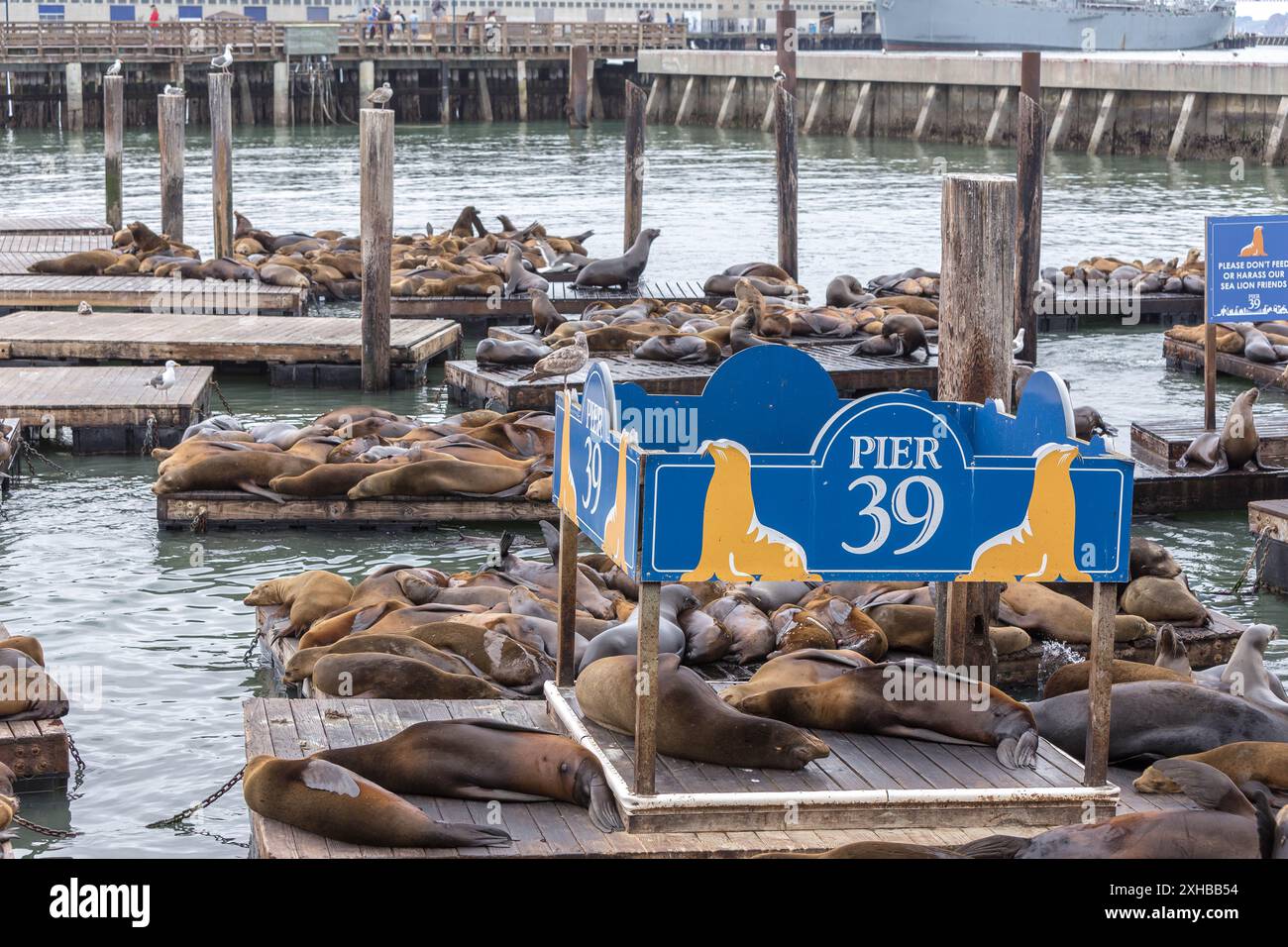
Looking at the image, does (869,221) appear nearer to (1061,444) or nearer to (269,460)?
(269,460)

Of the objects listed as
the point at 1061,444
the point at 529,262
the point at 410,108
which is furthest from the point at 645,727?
the point at 410,108

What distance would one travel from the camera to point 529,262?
64.1ft

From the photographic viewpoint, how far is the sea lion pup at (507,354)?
13742mm

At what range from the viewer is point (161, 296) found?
693 inches

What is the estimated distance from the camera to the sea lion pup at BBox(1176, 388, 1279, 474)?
1057cm

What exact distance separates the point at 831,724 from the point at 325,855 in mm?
1743

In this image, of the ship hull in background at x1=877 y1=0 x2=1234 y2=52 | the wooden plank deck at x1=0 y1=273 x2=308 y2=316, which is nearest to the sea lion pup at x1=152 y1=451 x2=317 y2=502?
the wooden plank deck at x1=0 y1=273 x2=308 y2=316

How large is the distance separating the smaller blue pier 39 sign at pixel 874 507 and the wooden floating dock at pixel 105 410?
7557mm

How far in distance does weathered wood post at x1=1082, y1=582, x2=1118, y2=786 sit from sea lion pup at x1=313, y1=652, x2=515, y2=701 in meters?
2.19

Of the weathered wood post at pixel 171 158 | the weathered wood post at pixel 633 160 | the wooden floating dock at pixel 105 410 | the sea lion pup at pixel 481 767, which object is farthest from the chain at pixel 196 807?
the weathered wood post at pixel 633 160

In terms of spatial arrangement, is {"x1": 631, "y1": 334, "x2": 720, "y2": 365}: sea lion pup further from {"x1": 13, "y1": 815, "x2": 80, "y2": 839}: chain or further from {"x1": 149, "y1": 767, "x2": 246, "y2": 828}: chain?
{"x1": 13, "y1": 815, "x2": 80, "y2": 839}: chain

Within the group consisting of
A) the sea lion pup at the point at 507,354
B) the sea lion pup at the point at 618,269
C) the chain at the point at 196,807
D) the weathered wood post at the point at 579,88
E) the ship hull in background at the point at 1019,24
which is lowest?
the chain at the point at 196,807

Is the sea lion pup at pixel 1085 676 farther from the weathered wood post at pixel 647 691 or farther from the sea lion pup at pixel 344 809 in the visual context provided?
the sea lion pup at pixel 344 809

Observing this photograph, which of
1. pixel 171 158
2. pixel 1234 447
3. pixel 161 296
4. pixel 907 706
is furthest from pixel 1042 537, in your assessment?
pixel 171 158
